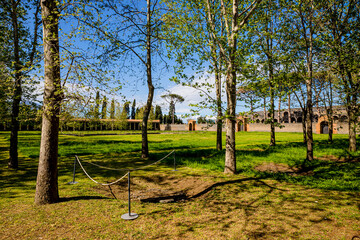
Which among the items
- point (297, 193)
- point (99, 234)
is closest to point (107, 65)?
point (99, 234)

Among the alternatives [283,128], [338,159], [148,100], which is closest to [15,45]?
[148,100]

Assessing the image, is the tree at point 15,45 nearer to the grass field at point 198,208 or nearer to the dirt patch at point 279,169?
the grass field at point 198,208

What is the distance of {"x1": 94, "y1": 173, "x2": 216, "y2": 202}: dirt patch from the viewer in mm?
5781

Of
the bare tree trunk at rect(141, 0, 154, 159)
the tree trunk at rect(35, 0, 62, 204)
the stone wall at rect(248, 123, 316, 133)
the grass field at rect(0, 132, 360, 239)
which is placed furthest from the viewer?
the stone wall at rect(248, 123, 316, 133)

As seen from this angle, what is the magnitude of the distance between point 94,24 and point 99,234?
5.45 m

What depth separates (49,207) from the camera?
4715 mm

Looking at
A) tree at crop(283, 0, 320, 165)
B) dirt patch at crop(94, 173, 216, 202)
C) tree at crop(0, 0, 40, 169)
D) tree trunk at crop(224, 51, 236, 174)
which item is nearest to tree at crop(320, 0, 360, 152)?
tree at crop(283, 0, 320, 165)

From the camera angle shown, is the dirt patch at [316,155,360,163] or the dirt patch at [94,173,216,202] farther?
the dirt patch at [316,155,360,163]

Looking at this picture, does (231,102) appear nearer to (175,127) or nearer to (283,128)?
(283,128)

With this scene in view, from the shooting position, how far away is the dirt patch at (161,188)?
228 inches

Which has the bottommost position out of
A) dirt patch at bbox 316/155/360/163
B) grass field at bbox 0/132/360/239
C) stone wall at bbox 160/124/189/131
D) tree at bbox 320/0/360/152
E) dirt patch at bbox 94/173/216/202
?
dirt patch at bbox 94/173/216/202

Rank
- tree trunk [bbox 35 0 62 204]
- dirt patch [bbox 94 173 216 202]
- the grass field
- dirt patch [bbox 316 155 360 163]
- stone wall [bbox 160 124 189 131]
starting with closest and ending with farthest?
the grass field → tree trunk [bbox 35 0 62 204] → dirt patch [bbox 94 173 216 202] → dirt patch [bbox 316 155 360 163] → stone wall [bbox 160 124 189 131]

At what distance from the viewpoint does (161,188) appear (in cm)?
688

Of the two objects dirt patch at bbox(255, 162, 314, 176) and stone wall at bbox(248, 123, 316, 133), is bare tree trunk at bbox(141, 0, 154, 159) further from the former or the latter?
stone wall at bbox(248, 123, 316, 133)
